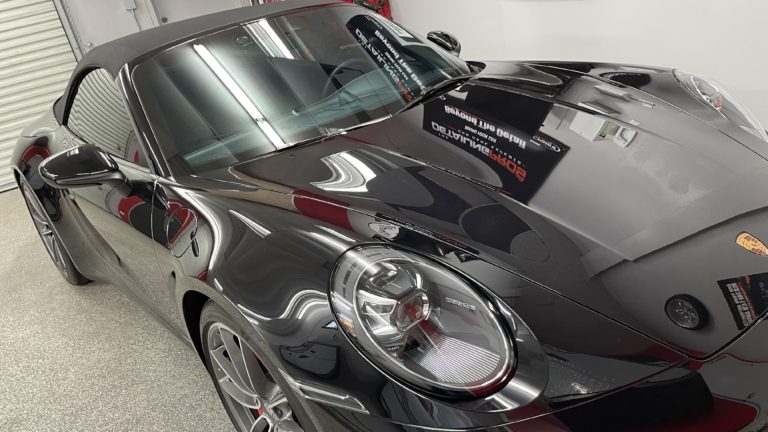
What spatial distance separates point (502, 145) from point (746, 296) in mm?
630

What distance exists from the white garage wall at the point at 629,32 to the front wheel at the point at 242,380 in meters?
2.73

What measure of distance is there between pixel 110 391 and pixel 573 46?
10.2ft

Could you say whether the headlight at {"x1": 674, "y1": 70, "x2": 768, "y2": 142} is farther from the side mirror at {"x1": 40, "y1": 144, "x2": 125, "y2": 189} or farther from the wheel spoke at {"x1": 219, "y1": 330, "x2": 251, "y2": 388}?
the side mirror at {"x1": 40, "y1": 144, "x2": 125, "y2": 189}

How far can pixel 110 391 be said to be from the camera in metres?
2.10

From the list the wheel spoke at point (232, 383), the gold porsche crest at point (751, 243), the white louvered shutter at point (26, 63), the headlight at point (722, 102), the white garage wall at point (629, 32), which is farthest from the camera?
the white louvered shutter at point (26, 63)

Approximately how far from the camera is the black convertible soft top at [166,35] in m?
1.80

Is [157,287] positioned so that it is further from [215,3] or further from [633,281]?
[215,3]

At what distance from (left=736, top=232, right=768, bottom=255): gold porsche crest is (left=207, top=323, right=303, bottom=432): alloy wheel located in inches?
35.2

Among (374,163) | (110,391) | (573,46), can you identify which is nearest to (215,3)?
(573,46)

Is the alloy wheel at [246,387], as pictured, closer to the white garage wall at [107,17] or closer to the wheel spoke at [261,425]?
the wheel spoke at [261,425]

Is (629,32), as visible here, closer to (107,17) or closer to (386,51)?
(386,51)

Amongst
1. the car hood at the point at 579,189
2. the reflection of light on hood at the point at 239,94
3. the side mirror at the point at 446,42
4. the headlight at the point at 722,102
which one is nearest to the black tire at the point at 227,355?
the car hood at the point at 579,189

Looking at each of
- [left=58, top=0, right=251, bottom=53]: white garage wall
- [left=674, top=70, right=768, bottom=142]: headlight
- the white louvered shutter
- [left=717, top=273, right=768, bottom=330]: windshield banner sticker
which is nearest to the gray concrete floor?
[left=717, top=273, right=768, bottom=330]: windshield banner sticker

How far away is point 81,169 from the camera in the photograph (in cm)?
165
